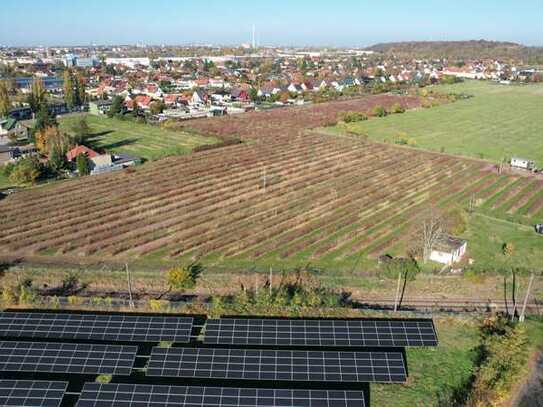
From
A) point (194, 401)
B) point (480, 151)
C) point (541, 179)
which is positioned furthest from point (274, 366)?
point (480, 151)

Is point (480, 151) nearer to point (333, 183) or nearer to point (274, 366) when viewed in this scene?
point (333, 183)

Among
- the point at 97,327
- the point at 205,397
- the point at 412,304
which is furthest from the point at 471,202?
the point at 97,327

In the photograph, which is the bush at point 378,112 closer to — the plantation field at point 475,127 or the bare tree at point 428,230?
the plantation field at point 475,127

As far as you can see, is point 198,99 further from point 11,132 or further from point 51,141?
point 51,141

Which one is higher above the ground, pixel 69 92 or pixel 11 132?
pixel 69 92

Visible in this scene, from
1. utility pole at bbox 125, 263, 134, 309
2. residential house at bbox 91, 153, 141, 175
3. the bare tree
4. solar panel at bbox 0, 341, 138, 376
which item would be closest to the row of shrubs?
residential house at bbox 91, 153, 141, 175

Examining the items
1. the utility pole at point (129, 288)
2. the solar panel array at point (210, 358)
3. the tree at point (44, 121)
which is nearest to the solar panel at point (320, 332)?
the solar panel array at point (210, 358)

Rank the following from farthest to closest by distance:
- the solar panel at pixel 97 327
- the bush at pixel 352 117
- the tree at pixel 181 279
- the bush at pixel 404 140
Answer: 1. the bush at pixel 352 117
2. the bush at pixel 404 140
3. the tree at pixel 181 279
4. the solar panel at pixel 97 327
